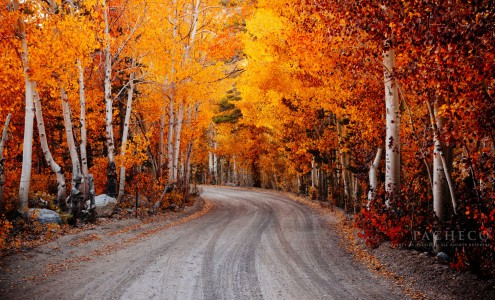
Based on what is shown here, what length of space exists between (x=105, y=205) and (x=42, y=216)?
3539 mm

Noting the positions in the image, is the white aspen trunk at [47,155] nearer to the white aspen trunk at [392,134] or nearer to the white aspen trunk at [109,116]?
the white aspen trunk at [109,116]

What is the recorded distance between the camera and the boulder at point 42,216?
39.9ft

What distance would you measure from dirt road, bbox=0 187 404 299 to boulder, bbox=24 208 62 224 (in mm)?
3436

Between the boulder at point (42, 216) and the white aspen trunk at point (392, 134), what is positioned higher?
the white aspen trunk at point (392, 134)

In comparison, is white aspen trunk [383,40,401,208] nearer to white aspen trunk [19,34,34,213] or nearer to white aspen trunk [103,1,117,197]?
white aspen trunk [103,1,117,197]

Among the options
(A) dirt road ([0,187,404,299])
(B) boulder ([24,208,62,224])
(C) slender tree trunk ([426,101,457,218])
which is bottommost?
(A) dirt road ([0,187,404,299])

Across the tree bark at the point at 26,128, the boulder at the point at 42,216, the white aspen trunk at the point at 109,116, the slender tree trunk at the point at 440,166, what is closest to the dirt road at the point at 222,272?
the slender tree trunk at the point at 440,166

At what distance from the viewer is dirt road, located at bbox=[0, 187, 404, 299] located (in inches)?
268

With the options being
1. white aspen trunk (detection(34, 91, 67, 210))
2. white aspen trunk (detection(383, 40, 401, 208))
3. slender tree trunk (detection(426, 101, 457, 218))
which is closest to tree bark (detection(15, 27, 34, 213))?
white aspen trunk (detection(34, 91, 67, 210))

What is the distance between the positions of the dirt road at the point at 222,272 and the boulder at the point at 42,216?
3.44 meters

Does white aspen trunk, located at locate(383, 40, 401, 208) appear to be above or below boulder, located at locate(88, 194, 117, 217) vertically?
above

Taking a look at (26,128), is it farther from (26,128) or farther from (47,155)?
(47,155)

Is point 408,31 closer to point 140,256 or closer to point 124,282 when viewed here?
point 124,282

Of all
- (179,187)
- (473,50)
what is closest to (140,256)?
(473,50)
